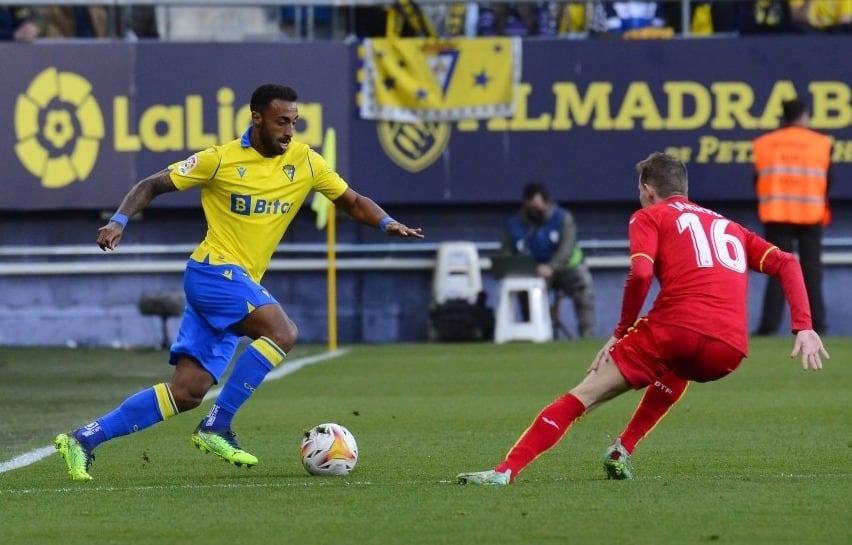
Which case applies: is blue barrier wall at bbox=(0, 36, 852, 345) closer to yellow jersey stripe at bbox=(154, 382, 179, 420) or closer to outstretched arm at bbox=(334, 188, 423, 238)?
outstretched arm at bbox=(334, 188, 423, 238)

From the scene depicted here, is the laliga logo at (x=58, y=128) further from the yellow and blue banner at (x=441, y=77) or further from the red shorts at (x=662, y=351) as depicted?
the red shorts at (x=662, y=351)

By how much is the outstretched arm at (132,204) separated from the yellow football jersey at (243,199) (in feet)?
0.36

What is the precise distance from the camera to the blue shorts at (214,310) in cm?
864

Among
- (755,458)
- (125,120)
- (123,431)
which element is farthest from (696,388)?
(125,120)

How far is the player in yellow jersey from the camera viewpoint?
336 inches

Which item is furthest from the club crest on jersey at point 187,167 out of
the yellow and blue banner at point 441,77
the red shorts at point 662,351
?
the yellow and blue banner at point 441,77

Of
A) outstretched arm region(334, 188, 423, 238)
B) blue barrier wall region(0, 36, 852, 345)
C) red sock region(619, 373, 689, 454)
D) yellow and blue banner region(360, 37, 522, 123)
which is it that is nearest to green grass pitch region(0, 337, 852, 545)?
red sock region(619, 373, 689, 454)

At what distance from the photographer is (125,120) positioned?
66.6 ft

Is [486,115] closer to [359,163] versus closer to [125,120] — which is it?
[359,163]

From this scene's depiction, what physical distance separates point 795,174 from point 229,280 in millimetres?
11437

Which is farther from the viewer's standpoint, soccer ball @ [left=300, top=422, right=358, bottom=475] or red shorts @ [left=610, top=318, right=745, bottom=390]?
soccer ball @ [left=300, top=422, right=358, bottom=475]

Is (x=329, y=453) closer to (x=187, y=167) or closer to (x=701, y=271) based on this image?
(x=187, y=167)

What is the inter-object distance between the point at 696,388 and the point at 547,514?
7.36m

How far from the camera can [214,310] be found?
8656 mm
